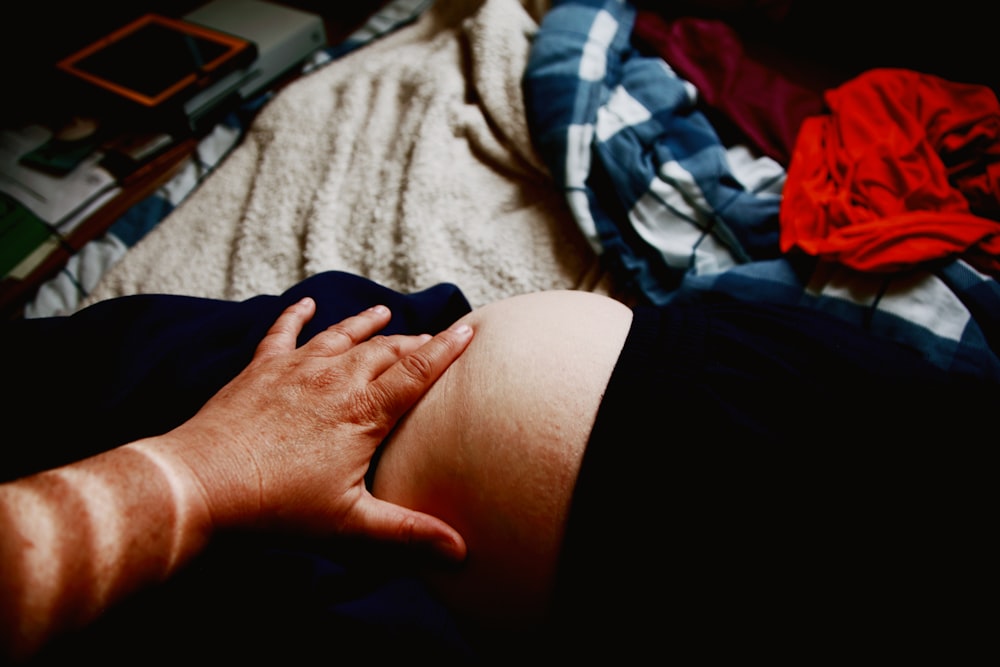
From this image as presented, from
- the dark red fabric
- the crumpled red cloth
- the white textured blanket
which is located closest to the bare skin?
the white textured blanket

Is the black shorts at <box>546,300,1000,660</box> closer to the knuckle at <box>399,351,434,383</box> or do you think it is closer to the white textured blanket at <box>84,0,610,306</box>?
the knuckle at <box>399,351,434,383</box>

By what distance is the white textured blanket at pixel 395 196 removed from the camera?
0.85 m

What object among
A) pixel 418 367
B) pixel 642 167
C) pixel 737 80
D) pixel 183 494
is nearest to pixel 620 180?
pixel 642 167

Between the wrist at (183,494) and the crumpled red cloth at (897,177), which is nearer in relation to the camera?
the wrist at (183,494)

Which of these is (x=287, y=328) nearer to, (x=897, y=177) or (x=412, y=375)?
(x=412, y=375)

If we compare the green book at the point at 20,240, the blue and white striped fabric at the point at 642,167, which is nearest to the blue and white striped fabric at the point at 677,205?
the blue and white striped fabric at the point at 642,167

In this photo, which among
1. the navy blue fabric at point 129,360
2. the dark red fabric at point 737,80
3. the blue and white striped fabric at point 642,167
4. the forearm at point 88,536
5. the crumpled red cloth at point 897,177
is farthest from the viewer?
the dark red fabric at point 737,80

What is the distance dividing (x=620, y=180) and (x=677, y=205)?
0.33 ft

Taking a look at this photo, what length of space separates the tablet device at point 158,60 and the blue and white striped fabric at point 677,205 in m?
0.75

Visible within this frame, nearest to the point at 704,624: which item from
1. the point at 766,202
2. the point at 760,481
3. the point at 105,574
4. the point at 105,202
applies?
the point at 760,481

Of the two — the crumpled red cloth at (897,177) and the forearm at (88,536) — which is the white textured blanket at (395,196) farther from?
the forearm at (88,536)

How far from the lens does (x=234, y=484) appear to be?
44cm

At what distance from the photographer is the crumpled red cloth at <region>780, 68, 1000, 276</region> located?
67 centimetres

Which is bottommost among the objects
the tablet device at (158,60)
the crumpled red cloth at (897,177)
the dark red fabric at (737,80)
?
the crumpled red cloth at (897,177)
